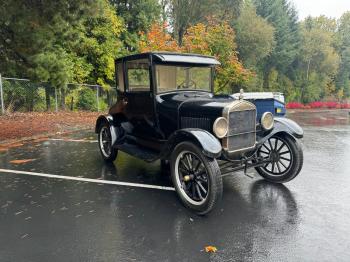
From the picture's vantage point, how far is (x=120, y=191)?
15.2ft

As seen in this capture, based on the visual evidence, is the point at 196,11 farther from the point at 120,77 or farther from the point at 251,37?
the point at 120,77

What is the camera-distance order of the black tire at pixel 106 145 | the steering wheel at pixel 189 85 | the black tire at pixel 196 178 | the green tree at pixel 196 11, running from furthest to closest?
1. the green tree at pixel 196 11
2. the black tire at pixel 106 145
3. the steering wheel at pixel 189 85
4. the black tire at pixel 196 178

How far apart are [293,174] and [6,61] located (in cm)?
955

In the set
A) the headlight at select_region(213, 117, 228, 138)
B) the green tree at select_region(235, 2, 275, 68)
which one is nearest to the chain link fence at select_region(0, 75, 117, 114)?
the headlight at select_region(213, 117, 228, 138)

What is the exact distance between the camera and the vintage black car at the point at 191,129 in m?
4.02

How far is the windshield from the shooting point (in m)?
5.21

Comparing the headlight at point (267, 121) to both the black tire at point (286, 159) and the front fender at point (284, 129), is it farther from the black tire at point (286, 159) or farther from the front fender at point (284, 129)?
the black tire at point (286, 159)

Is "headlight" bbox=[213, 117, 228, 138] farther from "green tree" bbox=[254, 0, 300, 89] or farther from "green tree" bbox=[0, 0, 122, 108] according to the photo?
"green tree" bbox=[254, 0, 300, 89]

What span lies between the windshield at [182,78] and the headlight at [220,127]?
1.44 m

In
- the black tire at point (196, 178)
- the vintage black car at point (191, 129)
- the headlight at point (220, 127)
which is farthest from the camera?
the headlight at point (220, 127)

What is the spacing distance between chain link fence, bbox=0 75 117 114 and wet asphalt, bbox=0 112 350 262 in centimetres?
994

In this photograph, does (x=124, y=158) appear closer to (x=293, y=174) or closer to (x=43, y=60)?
(x=293, y=174)

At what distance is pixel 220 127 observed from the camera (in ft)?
13.7

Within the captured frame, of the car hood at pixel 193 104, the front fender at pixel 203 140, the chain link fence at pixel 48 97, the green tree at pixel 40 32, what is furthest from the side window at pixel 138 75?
the chain link fence at pixel 48 97
